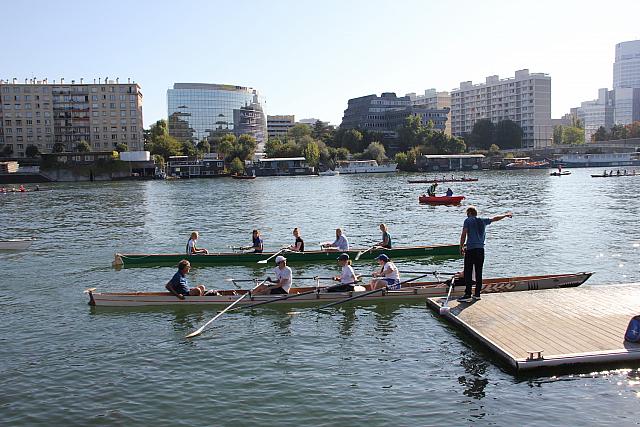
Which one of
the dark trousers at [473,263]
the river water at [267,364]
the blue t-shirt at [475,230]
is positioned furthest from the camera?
the dark trousers at [473,263]

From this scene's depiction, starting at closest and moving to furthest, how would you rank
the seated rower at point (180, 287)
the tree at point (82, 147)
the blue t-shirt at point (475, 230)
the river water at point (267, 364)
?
1. the river water at point (267, 364)
2. the blue t-shirt at point (475, 230)
3. the seated rower at point (180, 287)
4. the tree at point (82, 147)

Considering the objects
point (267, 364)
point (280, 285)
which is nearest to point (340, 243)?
point (280, 285)

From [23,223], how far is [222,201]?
31.7m

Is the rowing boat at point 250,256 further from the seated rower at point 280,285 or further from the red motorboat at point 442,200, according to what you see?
the red motorboat at point 442,200

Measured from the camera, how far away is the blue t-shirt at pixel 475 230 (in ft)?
63.3

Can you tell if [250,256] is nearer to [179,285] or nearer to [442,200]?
[179,285]

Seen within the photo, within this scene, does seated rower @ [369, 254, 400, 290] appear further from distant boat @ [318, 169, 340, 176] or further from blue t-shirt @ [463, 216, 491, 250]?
distant boat @ [318, 169, 340, 176]

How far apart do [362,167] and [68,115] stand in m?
94.5

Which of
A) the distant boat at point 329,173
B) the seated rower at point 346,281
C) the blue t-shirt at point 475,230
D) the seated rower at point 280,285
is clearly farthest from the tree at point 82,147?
the blue t-shirt at point 475,230

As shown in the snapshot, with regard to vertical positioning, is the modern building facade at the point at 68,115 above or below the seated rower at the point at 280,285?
above

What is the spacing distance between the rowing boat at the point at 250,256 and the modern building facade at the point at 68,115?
17410cm

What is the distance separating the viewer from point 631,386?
14516mm

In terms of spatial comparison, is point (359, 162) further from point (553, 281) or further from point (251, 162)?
point (553, 281)

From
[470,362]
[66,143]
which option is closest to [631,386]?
[470,362]
